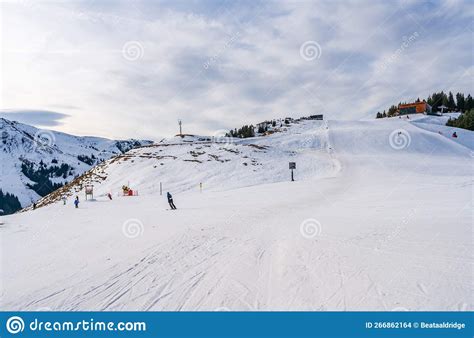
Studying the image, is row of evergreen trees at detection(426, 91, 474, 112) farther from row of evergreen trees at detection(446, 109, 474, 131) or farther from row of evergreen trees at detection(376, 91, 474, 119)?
row of evergreen trees at detection(446, 109, 474, 131)

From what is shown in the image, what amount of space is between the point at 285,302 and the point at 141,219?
10.9m

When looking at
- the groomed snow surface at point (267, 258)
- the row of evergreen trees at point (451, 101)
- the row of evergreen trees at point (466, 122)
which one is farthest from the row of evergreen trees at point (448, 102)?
the groomed snow surface at point (267, 258)
